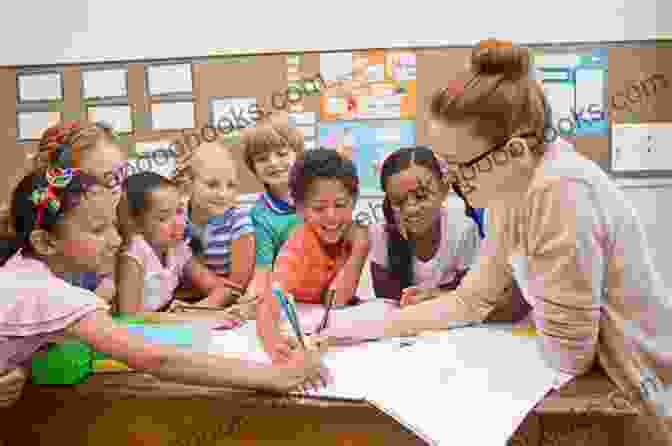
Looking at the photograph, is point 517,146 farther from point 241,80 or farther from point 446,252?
point 241,80

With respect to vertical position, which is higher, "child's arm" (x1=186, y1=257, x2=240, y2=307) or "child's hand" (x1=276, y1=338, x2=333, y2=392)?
"child's arm" (x1=186, y1=257, x2=240, y2=307)

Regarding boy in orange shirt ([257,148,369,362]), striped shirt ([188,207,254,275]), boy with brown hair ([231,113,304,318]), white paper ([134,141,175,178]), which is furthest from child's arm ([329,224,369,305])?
white paper ([134,141,175,178])

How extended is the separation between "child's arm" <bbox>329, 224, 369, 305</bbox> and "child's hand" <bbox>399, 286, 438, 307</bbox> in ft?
0.32

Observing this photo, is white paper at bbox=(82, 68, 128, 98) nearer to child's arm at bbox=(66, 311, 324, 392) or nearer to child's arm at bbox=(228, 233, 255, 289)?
child's arm at bbox=(228, 233, 255, 289)

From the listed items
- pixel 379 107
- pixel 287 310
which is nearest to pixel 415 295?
pixel 287 310

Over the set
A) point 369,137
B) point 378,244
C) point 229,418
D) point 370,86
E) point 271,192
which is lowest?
point 229,418

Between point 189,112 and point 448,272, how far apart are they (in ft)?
2.21

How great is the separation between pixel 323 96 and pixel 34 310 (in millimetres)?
729

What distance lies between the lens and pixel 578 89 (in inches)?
51.5

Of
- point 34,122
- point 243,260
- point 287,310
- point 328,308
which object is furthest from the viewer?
point 34,122

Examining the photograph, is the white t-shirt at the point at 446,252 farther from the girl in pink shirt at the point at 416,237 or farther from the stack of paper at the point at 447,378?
the stack of paper at the point at 447,378

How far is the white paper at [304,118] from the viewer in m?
1.31

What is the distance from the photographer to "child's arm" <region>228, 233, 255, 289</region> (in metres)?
1.26

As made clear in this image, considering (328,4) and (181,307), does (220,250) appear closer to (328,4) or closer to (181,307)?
(181,307)
